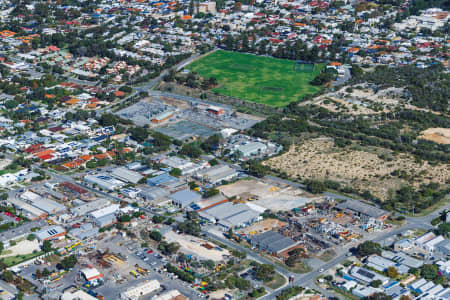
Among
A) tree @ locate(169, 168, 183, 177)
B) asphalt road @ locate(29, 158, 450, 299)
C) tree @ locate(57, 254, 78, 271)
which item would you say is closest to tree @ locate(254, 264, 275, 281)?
asphalt road @ locate(29, 158, 450, 299)

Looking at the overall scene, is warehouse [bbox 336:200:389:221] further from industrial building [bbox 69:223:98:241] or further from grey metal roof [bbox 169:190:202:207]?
industrial building [bbox 69:223:98:241]

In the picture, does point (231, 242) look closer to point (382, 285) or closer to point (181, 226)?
point (181, 226)

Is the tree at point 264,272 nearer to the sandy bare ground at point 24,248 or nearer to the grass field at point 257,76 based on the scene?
the sandy bare ground at point 24,248

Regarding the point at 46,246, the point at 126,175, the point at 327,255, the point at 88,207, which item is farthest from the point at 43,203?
the point at 327,255

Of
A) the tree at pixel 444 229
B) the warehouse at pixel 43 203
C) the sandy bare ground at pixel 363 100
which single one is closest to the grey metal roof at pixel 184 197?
the warehouse at pixel 43 203

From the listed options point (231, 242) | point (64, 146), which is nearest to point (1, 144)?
point (64, 146)

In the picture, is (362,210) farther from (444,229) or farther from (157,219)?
(157,219)
